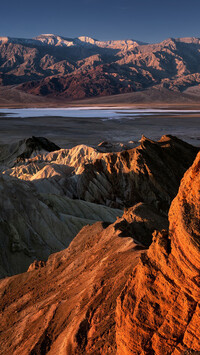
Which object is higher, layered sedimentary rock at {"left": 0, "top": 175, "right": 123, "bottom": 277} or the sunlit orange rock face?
the sunlit orange rock face

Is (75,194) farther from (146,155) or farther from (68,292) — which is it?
(68,292)

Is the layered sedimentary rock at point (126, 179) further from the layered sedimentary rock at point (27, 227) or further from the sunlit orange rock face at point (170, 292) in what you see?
the sunlit orange rock face at point (170, 292)

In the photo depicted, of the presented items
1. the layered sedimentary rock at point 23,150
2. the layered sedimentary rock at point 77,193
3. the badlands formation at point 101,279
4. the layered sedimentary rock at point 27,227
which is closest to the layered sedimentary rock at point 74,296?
the badlands formation at point 101,279

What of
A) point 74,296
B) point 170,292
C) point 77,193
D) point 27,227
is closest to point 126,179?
point 77,193

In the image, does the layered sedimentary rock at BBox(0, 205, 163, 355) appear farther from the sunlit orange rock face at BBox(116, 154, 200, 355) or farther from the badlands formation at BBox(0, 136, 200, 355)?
the sunlit orange rock face at BBox(116, 154, 200, 355)

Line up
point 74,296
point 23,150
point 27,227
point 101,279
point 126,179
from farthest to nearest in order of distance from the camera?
point 23,150 → point 126,179 → point 27,227 → point 74,296 → point 101,279

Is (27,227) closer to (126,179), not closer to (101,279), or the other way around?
(126,179)

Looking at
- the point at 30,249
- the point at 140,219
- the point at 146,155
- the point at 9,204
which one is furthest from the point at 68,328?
the point at 146,155

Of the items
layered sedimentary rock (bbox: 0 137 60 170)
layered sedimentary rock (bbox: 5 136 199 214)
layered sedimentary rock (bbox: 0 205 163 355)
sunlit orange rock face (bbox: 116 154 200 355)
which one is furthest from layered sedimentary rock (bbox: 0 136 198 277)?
layered sedimentary rock (bbox: 0 137 60 170)
